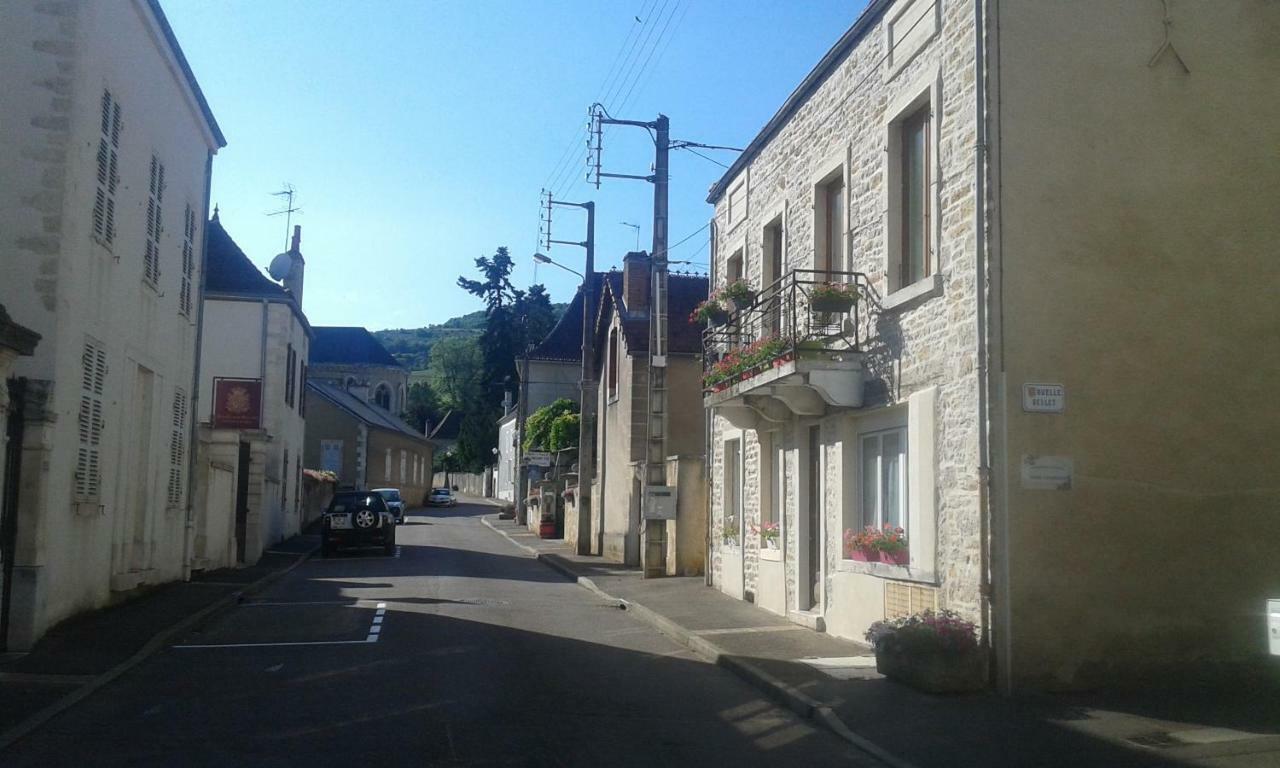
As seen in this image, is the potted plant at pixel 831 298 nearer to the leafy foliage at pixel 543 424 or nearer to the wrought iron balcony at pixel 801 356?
the wrought iron balcony at pixel 801 356

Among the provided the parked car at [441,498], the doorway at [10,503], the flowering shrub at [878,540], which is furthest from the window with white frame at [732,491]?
the parked car at [441,498]

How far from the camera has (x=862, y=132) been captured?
13.5 meters

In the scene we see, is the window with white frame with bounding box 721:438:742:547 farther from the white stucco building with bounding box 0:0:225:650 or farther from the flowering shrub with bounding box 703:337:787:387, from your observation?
the white stucco building with bounding box 0:0:225:650

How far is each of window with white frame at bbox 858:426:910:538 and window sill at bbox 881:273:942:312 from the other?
134cm

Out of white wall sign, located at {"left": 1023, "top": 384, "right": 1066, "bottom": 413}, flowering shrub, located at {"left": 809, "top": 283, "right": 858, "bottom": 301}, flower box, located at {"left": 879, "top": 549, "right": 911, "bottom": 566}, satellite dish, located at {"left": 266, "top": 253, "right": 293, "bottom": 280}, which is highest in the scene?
satellite dish, located at {"left": 266, "top": 253, "right": 293, "bottom": 280}

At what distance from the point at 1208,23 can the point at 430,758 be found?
924cm

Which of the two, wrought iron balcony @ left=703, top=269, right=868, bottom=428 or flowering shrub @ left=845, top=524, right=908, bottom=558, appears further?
wrought iron balcony @ left=703, top=269, right=868, bottom=428

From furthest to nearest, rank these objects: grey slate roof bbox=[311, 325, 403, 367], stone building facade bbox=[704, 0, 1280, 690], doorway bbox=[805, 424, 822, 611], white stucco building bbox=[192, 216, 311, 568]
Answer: grey slate roof bbox=[311, 325, 403, 367], white stucco building bbox=[192, 216, 311, 568], doorway bbox=[805, 424, 822, 611], stone building facade bbox=[704, 0, 1280, 690]

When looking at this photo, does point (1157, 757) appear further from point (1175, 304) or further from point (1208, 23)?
point (1208, 23)

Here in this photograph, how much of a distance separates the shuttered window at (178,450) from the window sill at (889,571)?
1100cm

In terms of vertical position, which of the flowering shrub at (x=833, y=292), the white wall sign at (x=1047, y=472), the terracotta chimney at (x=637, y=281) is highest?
the terracotta chimney at (x=637, y=281)

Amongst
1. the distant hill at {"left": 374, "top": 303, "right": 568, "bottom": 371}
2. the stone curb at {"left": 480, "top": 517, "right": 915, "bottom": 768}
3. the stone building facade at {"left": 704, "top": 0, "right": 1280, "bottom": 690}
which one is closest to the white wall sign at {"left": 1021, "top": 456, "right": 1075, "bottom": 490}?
the stone building facade at {"left": 704, "top": 0, "right": 1280, "bottom": 690}

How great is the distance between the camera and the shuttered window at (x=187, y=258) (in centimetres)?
1888

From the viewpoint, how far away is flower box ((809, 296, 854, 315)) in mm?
12867
